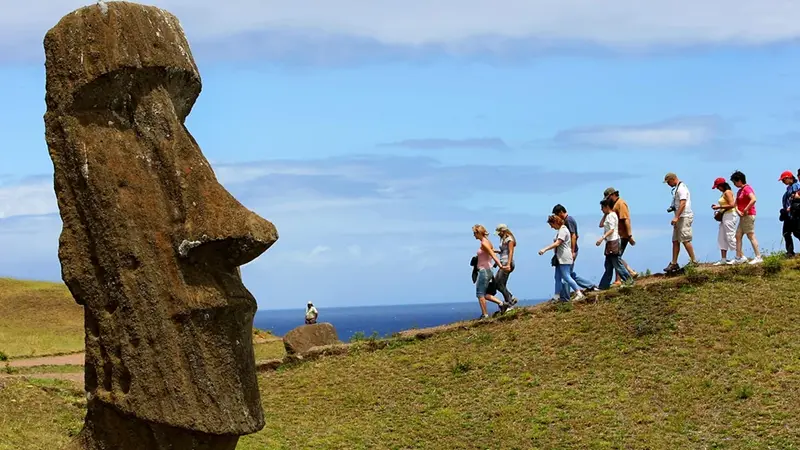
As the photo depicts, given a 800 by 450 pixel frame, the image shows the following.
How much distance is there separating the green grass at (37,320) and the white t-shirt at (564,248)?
595 inches

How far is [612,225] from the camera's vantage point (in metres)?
21.2

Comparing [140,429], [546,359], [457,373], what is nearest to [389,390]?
[457,373]

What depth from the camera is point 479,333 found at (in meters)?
21.6

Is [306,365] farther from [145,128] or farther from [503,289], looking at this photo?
[145,128]

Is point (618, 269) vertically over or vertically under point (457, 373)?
over

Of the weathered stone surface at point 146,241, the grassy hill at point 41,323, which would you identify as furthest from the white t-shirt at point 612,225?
the weathered stone surface at point 146,241

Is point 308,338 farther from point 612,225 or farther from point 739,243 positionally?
point 739,243

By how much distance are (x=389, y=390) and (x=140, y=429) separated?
1139 centimetres

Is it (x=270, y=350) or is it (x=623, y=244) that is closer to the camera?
(x=623, y=244)

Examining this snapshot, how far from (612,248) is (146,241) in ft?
48.8

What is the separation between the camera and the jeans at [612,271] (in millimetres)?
21984

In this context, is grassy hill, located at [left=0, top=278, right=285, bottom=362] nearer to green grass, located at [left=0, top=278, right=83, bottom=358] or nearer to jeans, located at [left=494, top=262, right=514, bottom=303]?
green grass, located at [left=0, top=278, right=83, bottom=358]

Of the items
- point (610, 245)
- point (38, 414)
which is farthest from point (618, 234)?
point (38, 414)

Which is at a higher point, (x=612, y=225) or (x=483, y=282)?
(x=612, y=225)
